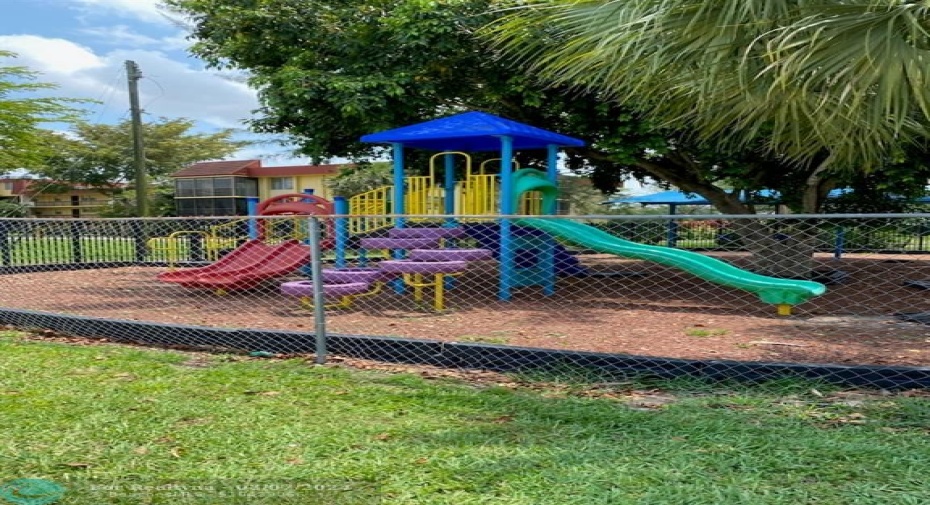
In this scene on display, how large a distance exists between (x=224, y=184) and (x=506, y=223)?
3641cm

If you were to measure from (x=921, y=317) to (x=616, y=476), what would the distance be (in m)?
5.82

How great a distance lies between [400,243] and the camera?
8.45 m

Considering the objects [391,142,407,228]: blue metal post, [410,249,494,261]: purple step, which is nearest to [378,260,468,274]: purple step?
[410,249,494,261]: purple step

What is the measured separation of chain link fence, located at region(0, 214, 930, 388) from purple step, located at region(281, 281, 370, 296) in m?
0.02

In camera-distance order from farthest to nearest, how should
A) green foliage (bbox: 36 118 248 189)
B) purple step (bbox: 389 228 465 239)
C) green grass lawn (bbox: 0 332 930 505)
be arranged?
green foliage (bbox: 36 118 248 189), purple step (bbox: 389 228 465 239), green grass lawn (bbox: 0 332 930 505)

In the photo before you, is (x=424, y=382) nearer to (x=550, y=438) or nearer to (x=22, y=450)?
(x=550, y=438)

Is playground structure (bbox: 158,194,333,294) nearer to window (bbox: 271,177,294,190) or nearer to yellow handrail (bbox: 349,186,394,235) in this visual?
yellow handrail (bbox: 349,186,394,235)

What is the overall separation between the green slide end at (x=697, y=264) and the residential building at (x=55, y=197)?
3426 cm

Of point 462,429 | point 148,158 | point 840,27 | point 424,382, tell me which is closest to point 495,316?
point 424,382

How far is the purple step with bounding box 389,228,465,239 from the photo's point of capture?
8.67 m

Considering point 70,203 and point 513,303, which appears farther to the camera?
point 70,203

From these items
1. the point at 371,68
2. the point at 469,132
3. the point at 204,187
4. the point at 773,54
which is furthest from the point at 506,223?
the point at 204,187

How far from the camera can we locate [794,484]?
2773mm

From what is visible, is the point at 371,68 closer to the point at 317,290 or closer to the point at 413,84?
the point at 413,84
